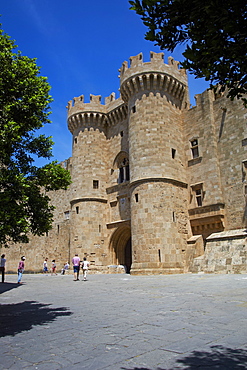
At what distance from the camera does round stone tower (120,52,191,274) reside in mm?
19062

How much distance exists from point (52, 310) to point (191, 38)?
6.23 m

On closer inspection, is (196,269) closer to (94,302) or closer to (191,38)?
(94,302)

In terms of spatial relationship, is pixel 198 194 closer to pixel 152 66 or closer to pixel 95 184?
pixel 95 184

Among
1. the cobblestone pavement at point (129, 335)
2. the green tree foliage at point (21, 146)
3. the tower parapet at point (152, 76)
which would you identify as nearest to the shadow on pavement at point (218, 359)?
the cobblestone pavement at point (129, 335)

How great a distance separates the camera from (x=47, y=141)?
25.6ft

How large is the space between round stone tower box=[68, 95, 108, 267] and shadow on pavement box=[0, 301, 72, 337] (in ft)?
51.1

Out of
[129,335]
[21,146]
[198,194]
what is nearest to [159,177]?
[198,194]

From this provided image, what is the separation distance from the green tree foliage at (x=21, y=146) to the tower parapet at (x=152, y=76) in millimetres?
14995

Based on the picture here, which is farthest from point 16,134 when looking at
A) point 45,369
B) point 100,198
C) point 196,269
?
point 100,198

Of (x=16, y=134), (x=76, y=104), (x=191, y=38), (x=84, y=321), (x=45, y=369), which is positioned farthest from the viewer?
(x=76, y=104)

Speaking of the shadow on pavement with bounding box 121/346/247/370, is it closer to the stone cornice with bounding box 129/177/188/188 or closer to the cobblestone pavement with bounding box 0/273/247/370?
the cobblestone pavement with bounding box 0/273/247/370

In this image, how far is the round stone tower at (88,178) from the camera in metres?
24.2

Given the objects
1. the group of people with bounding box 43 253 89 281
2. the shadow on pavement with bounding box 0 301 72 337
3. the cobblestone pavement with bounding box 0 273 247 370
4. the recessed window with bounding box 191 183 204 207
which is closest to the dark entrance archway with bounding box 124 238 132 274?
the group of people with bounding box 43 253 89 281

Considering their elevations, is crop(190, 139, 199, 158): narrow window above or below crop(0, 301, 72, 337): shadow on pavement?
above
